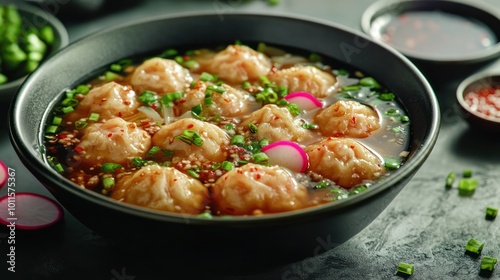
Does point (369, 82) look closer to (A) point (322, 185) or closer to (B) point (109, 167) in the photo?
(A) point (322, 185)

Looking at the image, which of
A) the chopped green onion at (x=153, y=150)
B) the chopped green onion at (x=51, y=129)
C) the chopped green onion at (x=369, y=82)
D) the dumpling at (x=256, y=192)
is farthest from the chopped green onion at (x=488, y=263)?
the chopped green onion at (x=51, y=129)

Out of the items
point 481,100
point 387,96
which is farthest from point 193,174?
point 481,100

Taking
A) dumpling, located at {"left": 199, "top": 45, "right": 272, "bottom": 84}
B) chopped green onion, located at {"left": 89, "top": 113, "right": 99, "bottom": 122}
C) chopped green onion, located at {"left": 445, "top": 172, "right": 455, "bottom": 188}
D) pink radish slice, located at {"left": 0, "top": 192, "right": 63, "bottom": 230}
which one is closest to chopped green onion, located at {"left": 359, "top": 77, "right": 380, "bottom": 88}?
dumpling, located at {"left": 199, "top": 45, "right": 272, "bottom": 84}

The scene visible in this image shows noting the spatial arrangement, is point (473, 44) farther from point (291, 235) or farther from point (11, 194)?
point (11, 194)

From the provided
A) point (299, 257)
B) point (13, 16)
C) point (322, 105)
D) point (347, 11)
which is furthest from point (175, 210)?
point (347, 11)

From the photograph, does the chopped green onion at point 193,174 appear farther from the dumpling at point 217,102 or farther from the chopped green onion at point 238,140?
the dumpling at point 217,102

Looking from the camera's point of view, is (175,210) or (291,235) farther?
(175,210)

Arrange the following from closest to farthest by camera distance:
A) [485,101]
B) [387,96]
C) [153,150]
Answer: [153,150], [387,96], [485,101]
